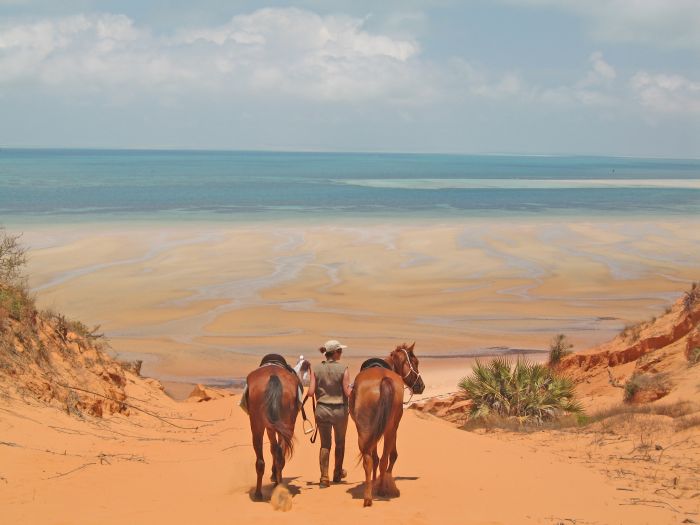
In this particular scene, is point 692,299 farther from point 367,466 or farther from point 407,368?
point 367,466

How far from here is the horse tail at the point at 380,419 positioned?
27.2 feet

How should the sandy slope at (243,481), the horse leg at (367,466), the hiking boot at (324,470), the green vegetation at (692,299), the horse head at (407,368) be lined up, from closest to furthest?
Answer: the sandy slope at (243,481) < the horse leg at (367,466) < the hiking boot at (324,470) < the horse head at (407,368) < the green vegetation at (692,299)

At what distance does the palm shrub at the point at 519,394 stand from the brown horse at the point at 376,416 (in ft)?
19.8

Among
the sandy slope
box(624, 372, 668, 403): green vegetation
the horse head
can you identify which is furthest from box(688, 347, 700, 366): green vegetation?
the horse head

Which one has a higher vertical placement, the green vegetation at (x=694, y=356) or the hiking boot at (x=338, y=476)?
the green vegetation at (x=694, y=356)

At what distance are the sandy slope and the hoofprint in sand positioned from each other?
28.1 ft

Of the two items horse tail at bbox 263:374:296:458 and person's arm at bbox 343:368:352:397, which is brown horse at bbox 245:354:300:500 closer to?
horse tail at bbox 263:374:296:458

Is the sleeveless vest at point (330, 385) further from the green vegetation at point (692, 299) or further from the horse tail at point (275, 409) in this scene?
the green vegetation at point (692, 299)

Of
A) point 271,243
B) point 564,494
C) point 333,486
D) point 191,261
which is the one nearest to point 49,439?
point 333,486

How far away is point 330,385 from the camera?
29.8 feet

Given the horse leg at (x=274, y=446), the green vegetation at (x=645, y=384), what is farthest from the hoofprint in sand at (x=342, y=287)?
the horse leg at (x=274, y=446)

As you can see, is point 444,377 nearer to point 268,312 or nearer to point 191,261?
point 268,312

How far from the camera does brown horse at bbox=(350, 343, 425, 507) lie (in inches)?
326

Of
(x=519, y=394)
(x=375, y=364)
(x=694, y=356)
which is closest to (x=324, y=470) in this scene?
(x=375, y=364)
